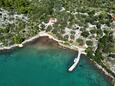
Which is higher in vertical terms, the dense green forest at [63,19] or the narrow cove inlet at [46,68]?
the dense green forest at [63,19]

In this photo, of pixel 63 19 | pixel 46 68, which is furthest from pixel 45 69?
pixel 63 19

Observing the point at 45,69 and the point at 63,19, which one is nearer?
the point at 45,69

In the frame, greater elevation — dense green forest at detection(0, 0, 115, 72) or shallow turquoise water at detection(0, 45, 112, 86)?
dense green forest at detection(0, 0, 115, 72)

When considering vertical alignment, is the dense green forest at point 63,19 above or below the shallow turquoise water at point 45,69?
above

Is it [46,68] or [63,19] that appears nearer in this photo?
[46,68]

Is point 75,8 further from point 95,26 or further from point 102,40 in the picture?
point 102,40

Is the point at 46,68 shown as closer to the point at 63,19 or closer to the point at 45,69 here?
the point at 45,69

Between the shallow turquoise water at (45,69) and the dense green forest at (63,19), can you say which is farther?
the dense green forest at (63,19)
